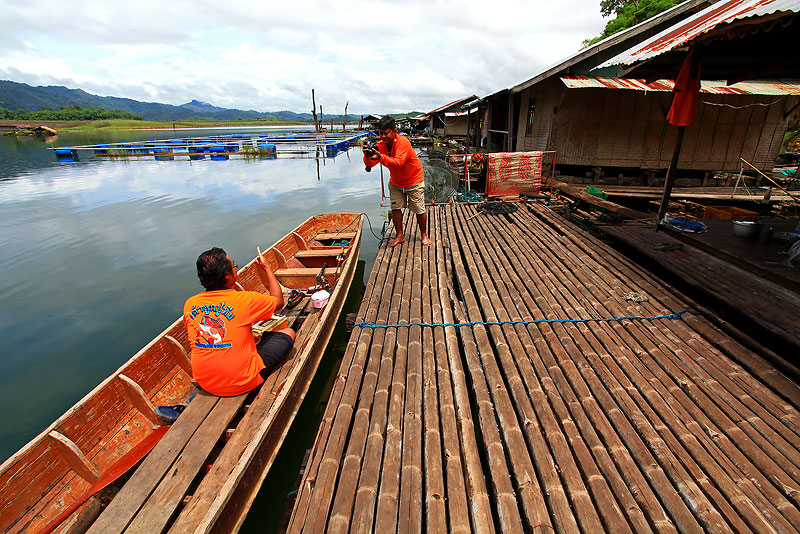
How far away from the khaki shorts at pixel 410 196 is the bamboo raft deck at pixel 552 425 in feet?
7.55

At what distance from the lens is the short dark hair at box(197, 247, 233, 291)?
9.55 feet

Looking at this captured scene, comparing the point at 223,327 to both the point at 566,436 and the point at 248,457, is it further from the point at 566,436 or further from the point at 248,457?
the point at 566,436

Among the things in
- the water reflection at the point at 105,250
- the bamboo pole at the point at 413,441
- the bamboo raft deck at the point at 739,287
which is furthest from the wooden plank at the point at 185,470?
the bamboo raft deck at the point at 739,287

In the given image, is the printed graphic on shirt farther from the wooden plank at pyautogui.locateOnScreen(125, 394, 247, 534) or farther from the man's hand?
the man's hand

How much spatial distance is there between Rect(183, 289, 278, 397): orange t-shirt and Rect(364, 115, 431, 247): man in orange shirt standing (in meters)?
3.12

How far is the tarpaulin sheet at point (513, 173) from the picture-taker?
33.0 ft

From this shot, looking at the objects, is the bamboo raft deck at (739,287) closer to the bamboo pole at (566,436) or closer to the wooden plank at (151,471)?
the bamboo pole at (566,436)

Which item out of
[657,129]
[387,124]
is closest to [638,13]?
[657,129]

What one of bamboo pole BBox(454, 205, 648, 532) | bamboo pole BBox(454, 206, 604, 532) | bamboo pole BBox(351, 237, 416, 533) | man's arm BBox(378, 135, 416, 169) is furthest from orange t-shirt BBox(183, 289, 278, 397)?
man's arm BBox(378, 135, 416, 169)

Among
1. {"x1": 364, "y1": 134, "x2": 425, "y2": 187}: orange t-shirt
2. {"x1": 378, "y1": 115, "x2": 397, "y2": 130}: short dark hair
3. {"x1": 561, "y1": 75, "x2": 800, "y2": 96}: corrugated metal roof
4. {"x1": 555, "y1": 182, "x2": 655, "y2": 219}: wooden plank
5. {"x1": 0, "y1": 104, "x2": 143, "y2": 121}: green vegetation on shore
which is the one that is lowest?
{"x1": 555, "y1": 182, "x2": 655, "y2": 219}: wooden plank

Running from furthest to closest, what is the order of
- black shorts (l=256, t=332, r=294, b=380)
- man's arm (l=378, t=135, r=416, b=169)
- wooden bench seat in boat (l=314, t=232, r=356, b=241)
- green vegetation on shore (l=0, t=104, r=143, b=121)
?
1. green vegetation on shore (l=0, t=104, r=143, b=121)
2. wooden bench seat in boat (l=314, t=232, r=356, b=241)
3. man's arm (l=378, t=135, r=416, b=169)
4. black shorts (l=256, t=332, r=294, b=380)

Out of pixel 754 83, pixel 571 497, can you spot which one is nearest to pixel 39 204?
pixel 571 497

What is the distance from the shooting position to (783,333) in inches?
129

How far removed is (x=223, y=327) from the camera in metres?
2.93
